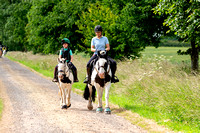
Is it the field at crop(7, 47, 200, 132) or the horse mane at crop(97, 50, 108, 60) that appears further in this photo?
the horse mane at crop(97, 50, 108, 60)

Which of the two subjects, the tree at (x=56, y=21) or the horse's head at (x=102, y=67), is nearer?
the horse's head at (x=102, y=67)

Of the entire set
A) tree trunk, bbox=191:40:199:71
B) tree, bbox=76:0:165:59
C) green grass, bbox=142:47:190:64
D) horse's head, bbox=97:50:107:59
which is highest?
tree, bbox=76:0:165:59

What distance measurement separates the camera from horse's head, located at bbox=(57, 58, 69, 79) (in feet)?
32.6

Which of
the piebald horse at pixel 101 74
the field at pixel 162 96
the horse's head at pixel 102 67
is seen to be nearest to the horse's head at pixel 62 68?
the piebald horse at pixel 101 74

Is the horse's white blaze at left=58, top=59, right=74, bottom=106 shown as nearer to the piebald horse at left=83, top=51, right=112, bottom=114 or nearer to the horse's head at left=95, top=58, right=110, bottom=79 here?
the piebald horse at left=83, top=51, right=112, bottom=114

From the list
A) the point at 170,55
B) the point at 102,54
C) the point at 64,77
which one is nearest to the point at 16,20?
the point at 170,55

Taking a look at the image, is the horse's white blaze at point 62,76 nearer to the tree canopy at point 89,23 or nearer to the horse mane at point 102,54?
the horse mane at point 102,54

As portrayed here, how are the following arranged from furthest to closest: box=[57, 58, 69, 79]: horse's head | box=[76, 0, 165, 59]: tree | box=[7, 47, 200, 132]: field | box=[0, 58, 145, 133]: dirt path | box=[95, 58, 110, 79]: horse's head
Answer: box=[76, 0, 165, 59]: tree → box=[57, 58, 69, 79]: horse's head → box=[95, 58, 110, 79]: horse's head → box=[7, 47, 200, 132]: field → box=[0, 58, 145, 133]: dirt path

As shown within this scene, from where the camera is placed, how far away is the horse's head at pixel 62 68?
992cm

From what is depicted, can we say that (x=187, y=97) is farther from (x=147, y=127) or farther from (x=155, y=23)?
(x=155, y=23)

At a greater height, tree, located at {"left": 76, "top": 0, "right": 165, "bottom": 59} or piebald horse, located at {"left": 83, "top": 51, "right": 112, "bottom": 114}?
tree, located at {"left": 76, "top": 0, "right": 165, "bottom": 59}

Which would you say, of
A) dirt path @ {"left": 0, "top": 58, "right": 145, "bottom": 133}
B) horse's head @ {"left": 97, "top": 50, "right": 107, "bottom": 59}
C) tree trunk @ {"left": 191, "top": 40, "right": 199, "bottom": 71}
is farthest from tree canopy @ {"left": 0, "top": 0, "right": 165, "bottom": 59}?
horse's head @ {"left": 97, "top": 50, "right": 107, "bottom": 59}

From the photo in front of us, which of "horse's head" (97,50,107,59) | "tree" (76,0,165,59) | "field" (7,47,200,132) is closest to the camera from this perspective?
"field" (7,47,200,132)

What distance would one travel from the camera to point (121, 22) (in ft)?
63.5
